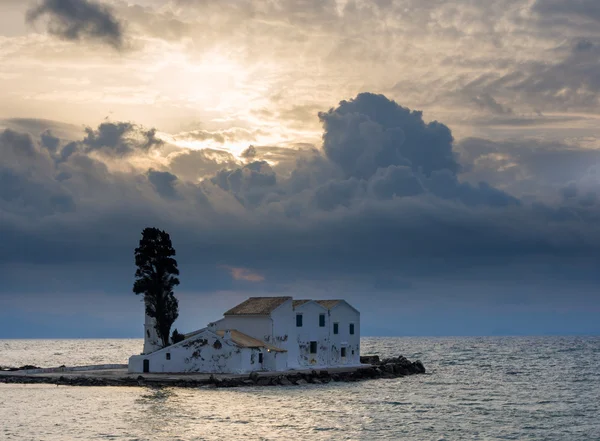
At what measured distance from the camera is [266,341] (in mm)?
78750

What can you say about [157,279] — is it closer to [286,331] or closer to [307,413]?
[286,331]

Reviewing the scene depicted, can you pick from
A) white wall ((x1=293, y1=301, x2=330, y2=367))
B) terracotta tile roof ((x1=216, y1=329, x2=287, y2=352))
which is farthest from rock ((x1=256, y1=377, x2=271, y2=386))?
white wall ((x1=293, y1=301, x2=330, y2=367))

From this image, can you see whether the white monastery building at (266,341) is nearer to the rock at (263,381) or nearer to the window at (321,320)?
the window at (321,320)

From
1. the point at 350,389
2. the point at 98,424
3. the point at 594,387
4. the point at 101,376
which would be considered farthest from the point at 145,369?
the point at 594,387

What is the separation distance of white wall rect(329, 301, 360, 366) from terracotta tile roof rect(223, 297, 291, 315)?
737 cm

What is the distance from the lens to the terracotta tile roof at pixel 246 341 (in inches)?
2911

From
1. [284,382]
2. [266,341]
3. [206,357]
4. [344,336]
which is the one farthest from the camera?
[344,336]

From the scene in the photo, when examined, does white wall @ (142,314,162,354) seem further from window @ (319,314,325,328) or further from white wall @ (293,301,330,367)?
window @ (319,314,325,328)

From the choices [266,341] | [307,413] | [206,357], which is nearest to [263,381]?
[206,357]

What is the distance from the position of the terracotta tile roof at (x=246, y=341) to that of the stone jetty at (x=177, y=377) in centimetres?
257

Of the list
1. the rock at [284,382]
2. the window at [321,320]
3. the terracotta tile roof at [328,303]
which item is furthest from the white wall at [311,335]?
the rock at [284,382]

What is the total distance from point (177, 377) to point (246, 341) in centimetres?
830

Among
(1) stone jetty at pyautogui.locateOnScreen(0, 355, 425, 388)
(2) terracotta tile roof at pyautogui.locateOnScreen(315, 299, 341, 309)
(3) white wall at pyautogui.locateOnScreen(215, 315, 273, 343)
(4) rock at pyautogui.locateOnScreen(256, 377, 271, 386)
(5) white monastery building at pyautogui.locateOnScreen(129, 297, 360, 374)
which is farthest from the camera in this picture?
(2) terracotta tile roof at pyautogui.locateOnScreen(315, 299, 341, 309)

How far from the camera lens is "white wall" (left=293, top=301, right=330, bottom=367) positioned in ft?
270
